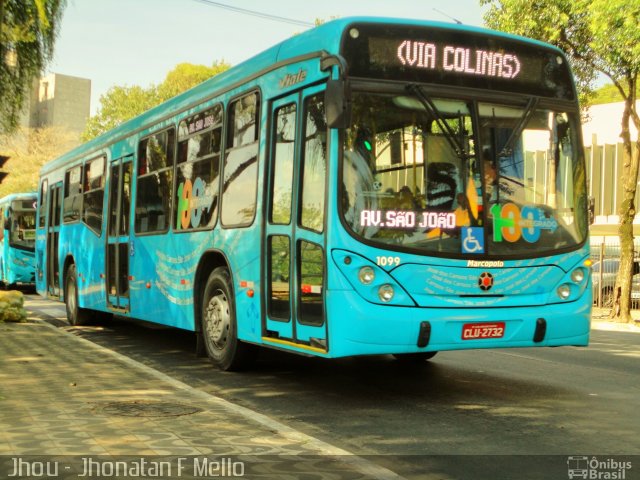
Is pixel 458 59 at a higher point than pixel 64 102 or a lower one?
lower

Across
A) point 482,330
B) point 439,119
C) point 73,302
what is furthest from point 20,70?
point 482,330

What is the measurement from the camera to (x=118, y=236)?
14.1 m

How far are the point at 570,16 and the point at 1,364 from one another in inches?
608

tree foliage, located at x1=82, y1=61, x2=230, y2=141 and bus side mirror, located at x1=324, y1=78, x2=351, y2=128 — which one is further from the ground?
tree foliage, located at x1=82, y1=61, x2=230, y2=141

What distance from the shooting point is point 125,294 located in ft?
44.9

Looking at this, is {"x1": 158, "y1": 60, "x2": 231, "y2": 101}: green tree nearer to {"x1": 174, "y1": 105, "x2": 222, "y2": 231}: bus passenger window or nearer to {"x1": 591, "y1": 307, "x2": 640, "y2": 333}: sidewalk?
{"x1": 591, "y1": 307, "x2": 640, "y2": 333}: sidewalk

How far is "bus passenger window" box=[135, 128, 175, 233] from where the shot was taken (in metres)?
11.9

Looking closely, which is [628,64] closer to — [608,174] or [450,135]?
[450,135]

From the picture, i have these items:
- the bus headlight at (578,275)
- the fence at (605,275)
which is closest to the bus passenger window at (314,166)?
the bus headlight at (578,275)

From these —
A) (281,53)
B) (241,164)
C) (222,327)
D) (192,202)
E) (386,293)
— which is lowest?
(222,327)

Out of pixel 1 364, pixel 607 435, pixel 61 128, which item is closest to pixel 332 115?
pixel 607 435

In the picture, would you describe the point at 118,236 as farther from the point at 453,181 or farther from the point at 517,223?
the point at 517,223

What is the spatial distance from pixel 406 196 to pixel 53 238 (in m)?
13.0

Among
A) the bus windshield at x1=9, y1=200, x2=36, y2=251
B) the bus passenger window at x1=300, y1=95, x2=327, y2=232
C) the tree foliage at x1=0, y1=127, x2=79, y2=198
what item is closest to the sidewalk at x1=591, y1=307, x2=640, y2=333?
the bus passenger window at x1=300, y1=95, x2=327, y2=232
